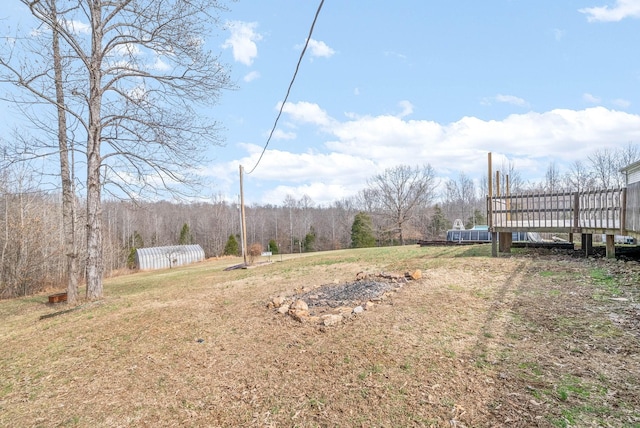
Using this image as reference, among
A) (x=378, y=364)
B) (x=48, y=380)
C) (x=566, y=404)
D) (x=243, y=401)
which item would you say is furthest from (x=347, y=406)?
(x=48, y=380)

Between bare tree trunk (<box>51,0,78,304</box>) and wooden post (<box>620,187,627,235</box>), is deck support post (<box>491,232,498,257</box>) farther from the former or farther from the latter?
bare tree trunk (<box>51,0,78,304</box>)

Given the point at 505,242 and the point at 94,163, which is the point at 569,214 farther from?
the point at 94,163

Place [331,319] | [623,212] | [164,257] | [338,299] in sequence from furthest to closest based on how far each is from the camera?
[164,257]
[623,212]
[338,299]
[331,319]

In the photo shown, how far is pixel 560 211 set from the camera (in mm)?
8281

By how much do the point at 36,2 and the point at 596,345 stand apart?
10473 mm

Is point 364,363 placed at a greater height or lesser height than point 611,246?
lesser

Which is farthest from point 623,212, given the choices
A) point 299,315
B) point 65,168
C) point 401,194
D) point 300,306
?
point 401,194

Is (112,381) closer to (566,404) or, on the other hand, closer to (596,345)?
(566,404)

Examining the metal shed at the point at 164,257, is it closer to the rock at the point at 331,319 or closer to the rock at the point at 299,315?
the rock at the point at 299,315

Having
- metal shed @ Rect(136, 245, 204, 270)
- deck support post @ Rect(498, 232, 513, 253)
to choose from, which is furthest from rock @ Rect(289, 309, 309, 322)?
metal shed @ Rect(136, 245, 204, 270)

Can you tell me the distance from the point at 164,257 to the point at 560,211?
24.9 meters

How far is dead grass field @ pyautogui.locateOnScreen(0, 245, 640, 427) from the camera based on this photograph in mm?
2678

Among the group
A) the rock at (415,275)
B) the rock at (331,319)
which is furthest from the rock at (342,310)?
the rock at (415,275)

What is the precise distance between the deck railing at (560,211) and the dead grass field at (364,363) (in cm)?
182
